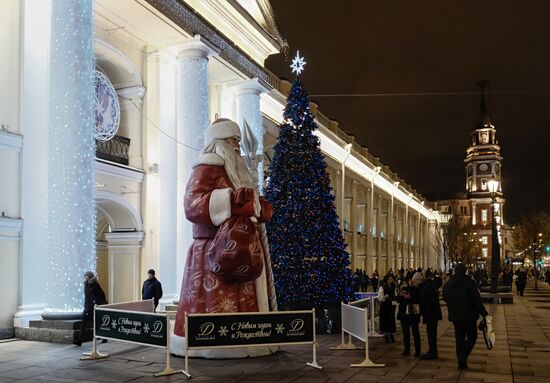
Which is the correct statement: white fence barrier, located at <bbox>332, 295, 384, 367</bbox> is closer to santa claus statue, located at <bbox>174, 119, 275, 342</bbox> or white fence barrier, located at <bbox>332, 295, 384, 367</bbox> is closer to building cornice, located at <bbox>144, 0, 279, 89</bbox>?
santa claus statue, located at <bbox>174, 119, 275, 342</bbox>

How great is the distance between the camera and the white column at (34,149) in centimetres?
1270

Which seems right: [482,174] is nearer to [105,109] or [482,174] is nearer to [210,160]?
[105,109]

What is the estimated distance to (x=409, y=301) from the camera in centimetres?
1080

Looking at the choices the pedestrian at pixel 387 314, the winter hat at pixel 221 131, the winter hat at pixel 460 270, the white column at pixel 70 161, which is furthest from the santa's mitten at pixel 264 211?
the white column at pixel 70 161

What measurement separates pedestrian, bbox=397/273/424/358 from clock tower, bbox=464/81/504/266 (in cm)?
10497

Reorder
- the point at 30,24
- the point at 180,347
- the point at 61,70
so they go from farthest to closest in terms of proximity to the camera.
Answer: the point at 30,24, the point at 61,70, the point at 180,347

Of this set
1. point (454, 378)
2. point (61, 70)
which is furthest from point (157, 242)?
point (454, 378)

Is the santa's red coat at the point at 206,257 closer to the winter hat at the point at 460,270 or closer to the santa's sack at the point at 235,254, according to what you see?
the santa's sack at the point at 235,254

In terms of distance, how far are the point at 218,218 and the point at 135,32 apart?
1000cm

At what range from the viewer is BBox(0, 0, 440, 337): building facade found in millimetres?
12516

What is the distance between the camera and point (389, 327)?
12492mm

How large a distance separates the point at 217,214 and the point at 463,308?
4.03 meters

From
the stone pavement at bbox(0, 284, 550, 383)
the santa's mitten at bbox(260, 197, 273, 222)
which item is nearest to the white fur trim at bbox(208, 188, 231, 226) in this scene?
the santa's mitten at bbox(260, 197, 273, 222)

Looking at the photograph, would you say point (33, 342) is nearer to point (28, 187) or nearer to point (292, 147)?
point (28, 187)
